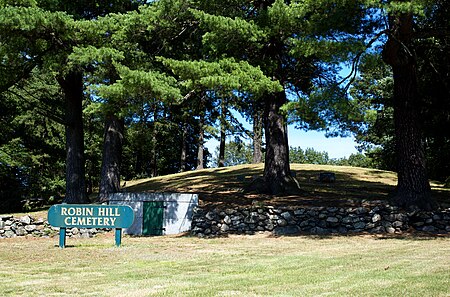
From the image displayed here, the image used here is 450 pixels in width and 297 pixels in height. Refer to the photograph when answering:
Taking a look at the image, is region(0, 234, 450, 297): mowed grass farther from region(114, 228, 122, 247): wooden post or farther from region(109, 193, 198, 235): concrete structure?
region(109, 193, 198, 235): concrete structure

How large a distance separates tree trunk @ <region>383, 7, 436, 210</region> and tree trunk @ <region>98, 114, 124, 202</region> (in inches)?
428

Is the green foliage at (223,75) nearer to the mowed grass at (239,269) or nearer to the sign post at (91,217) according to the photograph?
the sign post at (91,217)

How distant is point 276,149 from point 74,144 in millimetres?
8076

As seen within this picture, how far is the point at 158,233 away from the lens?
16.9 m

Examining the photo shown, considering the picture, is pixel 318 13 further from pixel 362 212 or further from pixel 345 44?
pixel 362 212

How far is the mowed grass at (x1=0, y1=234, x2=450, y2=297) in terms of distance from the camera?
Result: 6332 millimetres

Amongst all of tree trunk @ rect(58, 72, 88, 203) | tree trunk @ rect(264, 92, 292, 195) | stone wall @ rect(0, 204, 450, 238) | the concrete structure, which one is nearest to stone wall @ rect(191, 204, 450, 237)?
stone wall @ rect(0, 204, 450, 238)

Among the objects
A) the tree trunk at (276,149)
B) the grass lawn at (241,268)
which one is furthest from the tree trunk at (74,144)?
the tree trunk at (276,149)

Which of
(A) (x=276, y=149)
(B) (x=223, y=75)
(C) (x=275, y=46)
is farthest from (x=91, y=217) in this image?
(C) (x=275, y=46)

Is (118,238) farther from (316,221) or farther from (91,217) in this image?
(316,221)

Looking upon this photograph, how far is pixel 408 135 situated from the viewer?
15.2 m

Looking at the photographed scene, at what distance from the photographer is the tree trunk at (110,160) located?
63.6 ft

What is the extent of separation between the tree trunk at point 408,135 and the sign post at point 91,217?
8.64m

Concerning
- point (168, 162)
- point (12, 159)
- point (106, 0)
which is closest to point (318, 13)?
point (106, 0)
